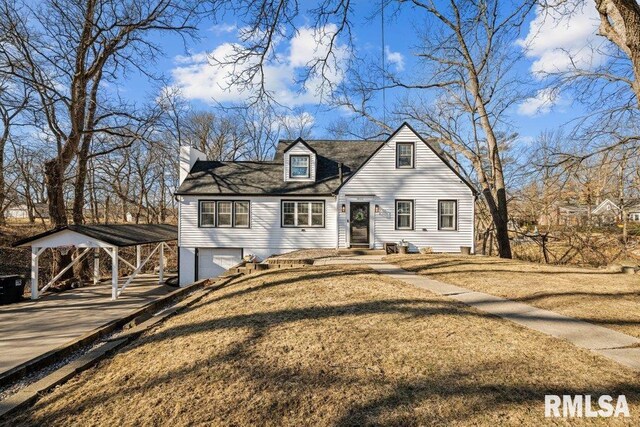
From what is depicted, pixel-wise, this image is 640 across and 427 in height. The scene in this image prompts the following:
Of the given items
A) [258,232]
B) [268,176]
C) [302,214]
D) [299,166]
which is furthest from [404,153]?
[258,232]

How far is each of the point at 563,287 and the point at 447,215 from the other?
30.7 feet

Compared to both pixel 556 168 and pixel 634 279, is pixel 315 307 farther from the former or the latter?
pixel 556 168

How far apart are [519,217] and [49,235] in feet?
108

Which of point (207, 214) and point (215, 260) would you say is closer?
point (207, 214)

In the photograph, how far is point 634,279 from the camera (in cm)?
870

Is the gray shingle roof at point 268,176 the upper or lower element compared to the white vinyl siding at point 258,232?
upper

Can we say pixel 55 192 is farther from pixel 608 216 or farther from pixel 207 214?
pixel 608 216

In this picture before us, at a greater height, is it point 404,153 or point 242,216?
point 404,153

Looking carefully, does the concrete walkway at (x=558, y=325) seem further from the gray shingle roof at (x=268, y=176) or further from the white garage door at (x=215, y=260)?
the white garage door at (x=215, y=260)

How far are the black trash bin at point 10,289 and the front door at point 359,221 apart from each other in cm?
1397

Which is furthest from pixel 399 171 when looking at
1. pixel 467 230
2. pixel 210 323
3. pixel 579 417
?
pixel 579 417

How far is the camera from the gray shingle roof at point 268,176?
17.8 meters

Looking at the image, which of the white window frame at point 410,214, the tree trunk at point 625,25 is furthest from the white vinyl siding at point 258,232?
the tree trunk at point 625,25

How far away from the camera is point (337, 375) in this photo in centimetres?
340
